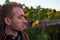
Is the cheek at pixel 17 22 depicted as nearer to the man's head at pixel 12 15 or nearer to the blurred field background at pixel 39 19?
the man's head at pixel 12 15

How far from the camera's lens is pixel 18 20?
2.62 metres

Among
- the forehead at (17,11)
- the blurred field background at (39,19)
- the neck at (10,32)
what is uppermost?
the forehead at (17,11)

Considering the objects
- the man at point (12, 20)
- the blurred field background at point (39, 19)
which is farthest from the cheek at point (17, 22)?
the blurred field background at point (39, 19)

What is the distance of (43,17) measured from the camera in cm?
445

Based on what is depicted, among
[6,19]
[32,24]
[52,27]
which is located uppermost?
[6,19]

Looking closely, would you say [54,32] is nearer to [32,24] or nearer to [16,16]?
[32,24]

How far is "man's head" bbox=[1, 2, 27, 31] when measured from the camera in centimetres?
263

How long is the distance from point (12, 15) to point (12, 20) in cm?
5

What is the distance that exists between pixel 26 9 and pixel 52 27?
78 centimetres

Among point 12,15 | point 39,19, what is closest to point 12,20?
point 12,15

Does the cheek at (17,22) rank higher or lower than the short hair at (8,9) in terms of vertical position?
lower

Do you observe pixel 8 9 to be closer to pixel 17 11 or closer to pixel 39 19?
pixel 17 11

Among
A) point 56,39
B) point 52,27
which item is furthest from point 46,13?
point 56,39

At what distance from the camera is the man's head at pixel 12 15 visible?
263 centimetres
